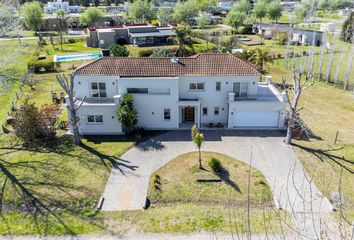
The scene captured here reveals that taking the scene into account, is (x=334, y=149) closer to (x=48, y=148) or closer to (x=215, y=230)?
(x=215, y=230)

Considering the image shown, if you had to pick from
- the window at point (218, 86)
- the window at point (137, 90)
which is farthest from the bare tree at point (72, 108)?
the window at point (218, 86)

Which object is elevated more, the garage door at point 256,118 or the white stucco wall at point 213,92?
the white stucco wall at point 213,92

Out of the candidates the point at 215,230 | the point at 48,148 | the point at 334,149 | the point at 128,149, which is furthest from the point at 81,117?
the point at 334,149

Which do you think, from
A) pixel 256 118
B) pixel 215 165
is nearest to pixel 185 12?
pixel 256 118

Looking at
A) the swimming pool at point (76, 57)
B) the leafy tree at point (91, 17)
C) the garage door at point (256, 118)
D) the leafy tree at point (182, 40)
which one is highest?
the leafy tree at point (91, 17)

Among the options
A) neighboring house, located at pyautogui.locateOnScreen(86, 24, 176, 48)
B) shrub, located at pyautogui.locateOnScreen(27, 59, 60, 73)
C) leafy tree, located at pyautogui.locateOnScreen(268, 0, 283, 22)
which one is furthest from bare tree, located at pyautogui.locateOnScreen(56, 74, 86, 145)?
leafy tree, located at pyautogui.locateOnScreen(268, 0, 283, 22)

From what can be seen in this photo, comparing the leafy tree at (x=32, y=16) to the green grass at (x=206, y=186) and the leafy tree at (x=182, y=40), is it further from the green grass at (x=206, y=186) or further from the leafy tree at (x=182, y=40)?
the green grass at (x=206, y=186)
